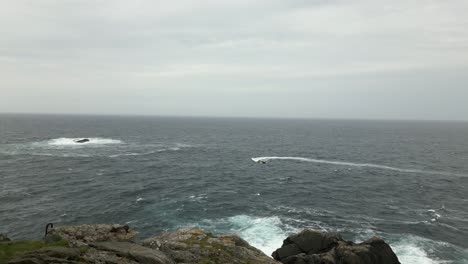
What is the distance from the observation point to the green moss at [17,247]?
17.5 meters

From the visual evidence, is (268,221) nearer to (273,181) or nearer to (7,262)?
(273,181)

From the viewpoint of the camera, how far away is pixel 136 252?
20812 mm

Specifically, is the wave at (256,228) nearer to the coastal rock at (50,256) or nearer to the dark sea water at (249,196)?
the dark sea water at (249,196)

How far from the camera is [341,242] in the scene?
32781 millimetres

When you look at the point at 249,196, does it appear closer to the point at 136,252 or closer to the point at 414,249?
the point at 414,249

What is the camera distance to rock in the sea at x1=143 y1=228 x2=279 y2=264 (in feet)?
76.1

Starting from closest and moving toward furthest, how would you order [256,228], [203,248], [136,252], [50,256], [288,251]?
[50,256] → [136,252] → [203,248] → [288,251] → [256,228]

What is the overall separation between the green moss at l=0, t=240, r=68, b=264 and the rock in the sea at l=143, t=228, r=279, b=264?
6.84m

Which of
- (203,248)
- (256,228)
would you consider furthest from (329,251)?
(203,248)

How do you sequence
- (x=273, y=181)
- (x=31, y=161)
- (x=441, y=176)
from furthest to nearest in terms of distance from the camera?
(x=31, y=161) → (x=441, y=176) → (x=273, y=181)

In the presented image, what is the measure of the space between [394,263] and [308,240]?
30.4 ft

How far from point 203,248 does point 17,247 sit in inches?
507

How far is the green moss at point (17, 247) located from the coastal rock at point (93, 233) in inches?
→ 65.8

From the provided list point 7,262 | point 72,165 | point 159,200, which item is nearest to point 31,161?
point 72,165
